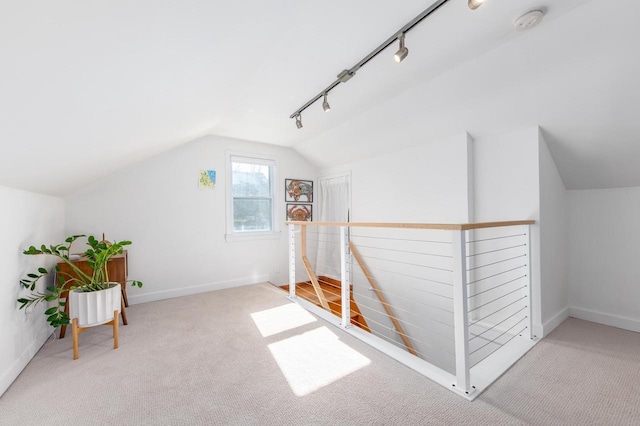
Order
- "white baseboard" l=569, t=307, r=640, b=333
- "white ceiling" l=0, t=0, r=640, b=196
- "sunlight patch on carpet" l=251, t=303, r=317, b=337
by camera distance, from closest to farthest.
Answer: "white ceiling" l=0, t=0, r=640, b=196, "white baseboard" l=569, t=307, r=640, b=333, "sunlight patch on carpet" l=251, t=303, r=317, b=337

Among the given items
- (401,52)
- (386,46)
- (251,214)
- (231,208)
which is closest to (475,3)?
(401,52)

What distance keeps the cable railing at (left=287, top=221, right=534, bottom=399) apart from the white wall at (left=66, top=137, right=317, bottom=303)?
118cm

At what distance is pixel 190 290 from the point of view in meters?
3.57

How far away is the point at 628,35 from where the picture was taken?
1553 mm

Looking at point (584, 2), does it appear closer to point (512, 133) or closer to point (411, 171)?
point (512, 133)

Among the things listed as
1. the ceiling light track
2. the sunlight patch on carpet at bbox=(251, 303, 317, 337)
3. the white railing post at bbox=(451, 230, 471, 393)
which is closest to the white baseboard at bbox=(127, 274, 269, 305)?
the sunlight patch on carpet at bbox=(251, 303, 317, 337)

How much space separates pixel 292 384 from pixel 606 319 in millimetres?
2974

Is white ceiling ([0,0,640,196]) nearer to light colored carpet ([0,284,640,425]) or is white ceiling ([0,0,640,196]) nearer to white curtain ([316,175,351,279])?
light colored carpet ([0,284,640,425])

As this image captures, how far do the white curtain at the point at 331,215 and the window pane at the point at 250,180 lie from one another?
1.02 metres

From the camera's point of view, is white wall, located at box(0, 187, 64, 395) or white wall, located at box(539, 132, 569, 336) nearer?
white wall, located at box(0, 187, 64, 395)

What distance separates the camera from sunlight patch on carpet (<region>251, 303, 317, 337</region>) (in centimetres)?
244

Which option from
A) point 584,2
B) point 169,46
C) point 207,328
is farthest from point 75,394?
point 584,2

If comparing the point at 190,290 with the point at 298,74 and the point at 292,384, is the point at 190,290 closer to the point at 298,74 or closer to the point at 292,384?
the point at 292,384

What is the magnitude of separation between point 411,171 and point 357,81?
1.39m
